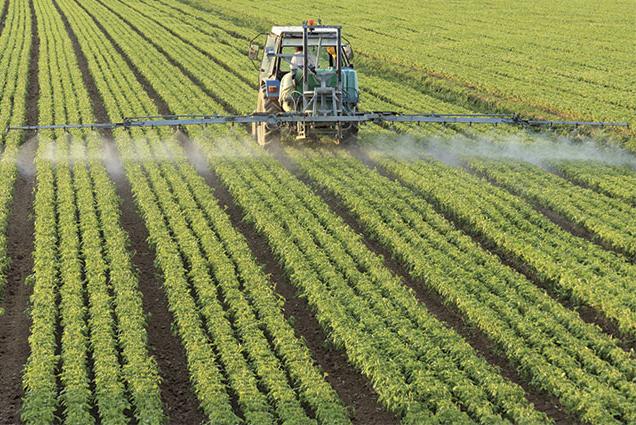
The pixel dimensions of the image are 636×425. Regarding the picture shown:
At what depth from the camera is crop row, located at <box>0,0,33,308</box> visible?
1544 cm

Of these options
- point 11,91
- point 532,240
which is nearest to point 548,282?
point 532,240

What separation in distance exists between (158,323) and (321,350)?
2417mm

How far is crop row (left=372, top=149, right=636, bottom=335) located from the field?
0.16ft

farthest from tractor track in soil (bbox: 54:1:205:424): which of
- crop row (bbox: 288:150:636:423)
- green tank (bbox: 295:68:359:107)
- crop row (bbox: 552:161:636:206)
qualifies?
crop row (bbox: 552:161:636:206)

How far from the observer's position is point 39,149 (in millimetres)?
20188

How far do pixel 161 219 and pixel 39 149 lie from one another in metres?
6.99

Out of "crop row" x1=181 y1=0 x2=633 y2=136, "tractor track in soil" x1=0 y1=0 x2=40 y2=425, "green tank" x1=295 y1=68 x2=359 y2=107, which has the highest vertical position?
"green tank" x1=295 y1=68 x2=359 y2=107

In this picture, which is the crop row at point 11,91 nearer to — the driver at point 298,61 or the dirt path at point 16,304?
the dirt path at point 16,304

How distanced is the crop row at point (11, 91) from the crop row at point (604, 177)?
12115 mm

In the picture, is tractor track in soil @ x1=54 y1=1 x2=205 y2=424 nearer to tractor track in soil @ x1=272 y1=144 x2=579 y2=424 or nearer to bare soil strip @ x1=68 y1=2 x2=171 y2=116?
tractor track in soil @ x1=272 y1=144 x2=579 y2=424

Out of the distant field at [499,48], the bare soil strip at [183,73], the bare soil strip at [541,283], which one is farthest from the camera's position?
the distant field at [499,48]

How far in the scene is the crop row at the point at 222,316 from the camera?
29.6 feet

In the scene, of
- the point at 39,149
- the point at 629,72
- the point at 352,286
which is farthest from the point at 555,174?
the point at 629,72

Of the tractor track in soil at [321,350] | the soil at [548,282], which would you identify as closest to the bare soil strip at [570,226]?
the soil at [548,282]
